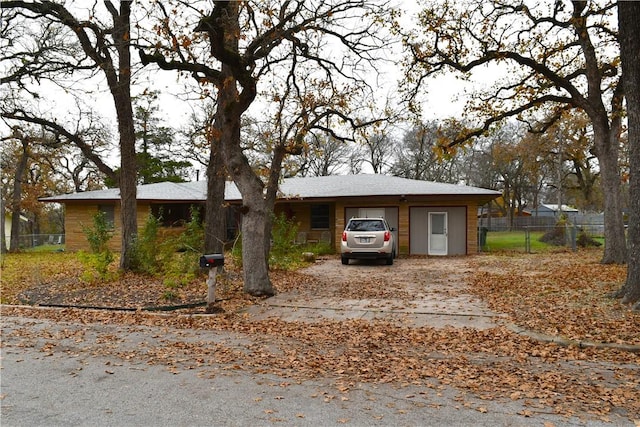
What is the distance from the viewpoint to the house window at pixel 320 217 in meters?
22.5

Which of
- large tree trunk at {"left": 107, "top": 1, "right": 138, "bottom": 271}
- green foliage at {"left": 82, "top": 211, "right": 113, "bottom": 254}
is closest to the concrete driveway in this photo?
green foliage at {"left": 82, "top": 211, "right": 113, "bottom": 254}

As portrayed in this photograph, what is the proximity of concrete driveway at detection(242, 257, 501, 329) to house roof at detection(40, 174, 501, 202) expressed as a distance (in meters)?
5.77

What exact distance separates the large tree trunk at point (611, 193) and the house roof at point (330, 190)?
14.6 ft

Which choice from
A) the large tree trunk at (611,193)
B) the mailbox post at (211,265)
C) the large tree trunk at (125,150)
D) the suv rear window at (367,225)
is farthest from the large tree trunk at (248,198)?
the large tree trunk at (611,193)

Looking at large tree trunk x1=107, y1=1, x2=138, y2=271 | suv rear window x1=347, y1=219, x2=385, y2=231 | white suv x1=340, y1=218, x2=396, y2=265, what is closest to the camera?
large tree trunk x1=107, y1=1, x2=138, y2=271

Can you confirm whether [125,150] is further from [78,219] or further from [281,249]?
[78,219]

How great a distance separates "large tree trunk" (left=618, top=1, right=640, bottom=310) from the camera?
25.3ft

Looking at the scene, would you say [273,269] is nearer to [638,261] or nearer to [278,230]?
[278,230]

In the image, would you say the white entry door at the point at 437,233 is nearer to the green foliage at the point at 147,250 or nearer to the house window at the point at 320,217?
the house window at the point at 320,217

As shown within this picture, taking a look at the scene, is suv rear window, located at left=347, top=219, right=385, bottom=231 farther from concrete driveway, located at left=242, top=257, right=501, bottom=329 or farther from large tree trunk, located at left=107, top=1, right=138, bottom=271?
large tree trunk, located at left=107, top=1, right=138, bottom=271

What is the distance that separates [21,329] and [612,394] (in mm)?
7636

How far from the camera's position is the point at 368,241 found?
52.0 feet

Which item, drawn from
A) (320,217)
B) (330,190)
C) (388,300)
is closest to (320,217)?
(320,217)

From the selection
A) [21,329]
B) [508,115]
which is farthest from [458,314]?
[508,115]
